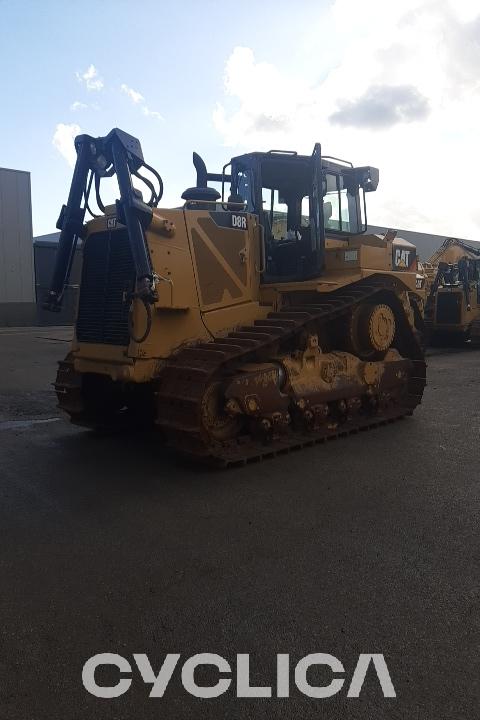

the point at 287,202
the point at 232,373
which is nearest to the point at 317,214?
the point at 287,202

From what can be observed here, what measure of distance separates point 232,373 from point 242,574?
2533 mm

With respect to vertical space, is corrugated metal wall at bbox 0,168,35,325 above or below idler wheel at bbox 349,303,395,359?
above

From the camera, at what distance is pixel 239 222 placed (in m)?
6.81

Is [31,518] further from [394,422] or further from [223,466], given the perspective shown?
[394,422]

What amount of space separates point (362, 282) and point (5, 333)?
16.2m

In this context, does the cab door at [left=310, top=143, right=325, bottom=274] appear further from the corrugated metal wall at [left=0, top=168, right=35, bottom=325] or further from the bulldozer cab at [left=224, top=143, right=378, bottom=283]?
the corrugated metal wall at [left=0, top=168, right=35, bottom=325]

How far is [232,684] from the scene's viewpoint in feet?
8.87

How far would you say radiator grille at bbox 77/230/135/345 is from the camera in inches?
241

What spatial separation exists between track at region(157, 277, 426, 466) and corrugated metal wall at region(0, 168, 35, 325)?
66.5ft

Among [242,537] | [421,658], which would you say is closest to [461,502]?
[242,537]
